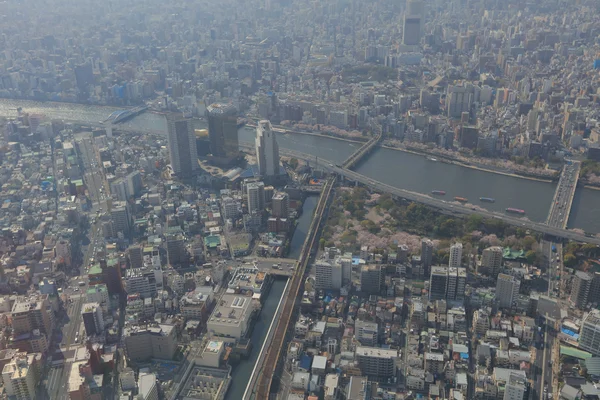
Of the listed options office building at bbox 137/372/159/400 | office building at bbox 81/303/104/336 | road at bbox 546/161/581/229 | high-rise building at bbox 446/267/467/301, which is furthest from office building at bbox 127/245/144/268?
road at bbox 546/161/581/229

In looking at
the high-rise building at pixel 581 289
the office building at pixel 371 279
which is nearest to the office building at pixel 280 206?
the office building at pixel 371 279

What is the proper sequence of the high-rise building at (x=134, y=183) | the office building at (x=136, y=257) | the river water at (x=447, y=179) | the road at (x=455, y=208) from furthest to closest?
the high-rise building at (x=134, y=183), the river water at (x=447, y=179), the road at (x=455, y=208), the office building at (x=136, y=257)

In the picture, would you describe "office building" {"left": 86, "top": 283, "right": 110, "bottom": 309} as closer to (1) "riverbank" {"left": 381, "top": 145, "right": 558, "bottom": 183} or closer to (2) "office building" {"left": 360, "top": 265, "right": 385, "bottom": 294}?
(2) "office building" {"left": 360, "top": 265, "right": 385, "bottom": 294}

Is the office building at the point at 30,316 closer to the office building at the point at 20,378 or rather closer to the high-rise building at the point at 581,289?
the office building at the point at 20,378

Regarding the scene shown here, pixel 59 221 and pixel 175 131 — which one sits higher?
pixel 175 131

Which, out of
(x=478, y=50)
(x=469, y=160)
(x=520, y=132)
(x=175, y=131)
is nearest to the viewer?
A: (x=175, y=131)

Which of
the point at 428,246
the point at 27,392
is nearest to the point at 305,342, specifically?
the point at 428,246

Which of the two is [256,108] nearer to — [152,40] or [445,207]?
[445,207]
